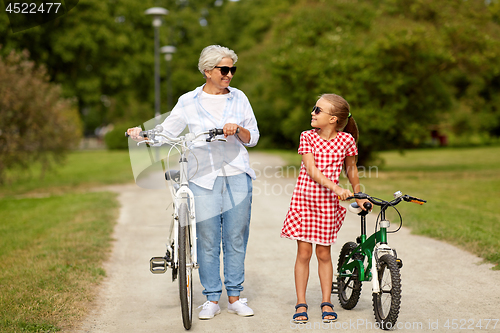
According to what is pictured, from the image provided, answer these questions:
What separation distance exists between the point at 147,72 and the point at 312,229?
32.1 m

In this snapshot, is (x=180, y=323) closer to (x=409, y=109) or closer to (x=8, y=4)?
(x=409, y=109)

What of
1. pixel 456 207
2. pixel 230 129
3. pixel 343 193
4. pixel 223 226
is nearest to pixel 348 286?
pixel 343 193

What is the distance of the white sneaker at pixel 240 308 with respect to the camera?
433 cm

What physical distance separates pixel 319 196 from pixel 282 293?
1.23 m

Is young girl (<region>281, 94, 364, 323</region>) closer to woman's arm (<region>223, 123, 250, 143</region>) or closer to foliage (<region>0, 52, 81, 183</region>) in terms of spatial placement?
woman's arm (<region>223, 123, 250, 143</region>)

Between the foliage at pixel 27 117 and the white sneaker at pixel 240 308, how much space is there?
10.6 m

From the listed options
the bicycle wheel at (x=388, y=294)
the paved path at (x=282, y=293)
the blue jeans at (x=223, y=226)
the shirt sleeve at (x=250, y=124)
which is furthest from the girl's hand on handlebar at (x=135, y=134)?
the bicycle wheel at (x=388, y=294)

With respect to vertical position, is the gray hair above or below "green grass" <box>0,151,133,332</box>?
above

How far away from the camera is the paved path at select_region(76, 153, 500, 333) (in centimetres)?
409

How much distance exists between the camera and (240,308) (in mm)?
4367

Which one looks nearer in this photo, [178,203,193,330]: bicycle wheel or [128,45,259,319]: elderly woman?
[178,203,193,330]: bicycle wheel

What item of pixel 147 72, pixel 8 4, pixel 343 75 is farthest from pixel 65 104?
pixel 147 72

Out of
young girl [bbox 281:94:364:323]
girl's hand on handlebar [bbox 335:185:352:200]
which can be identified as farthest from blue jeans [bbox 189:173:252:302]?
girl's hand on handlebar [bbox 335:185:352:200]

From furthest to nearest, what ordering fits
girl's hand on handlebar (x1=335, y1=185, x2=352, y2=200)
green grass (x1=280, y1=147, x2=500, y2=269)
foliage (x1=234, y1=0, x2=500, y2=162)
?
1. foliage (x1=234, y1=0, x2=500, y2=162)
2. green grass (x1=280, y1=147, x2=500, y2=269)
3. girl's hand on handlebar (x1=335, y1=185, x2=352, y2=200)
